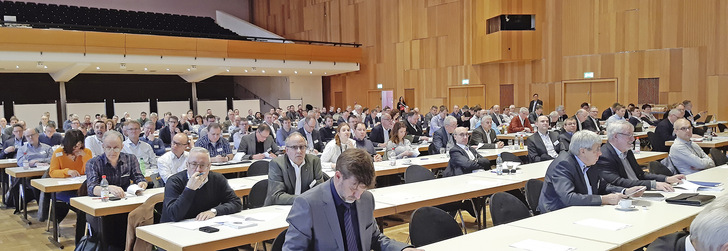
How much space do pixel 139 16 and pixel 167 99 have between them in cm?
375

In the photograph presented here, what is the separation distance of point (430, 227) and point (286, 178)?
5.25 feet

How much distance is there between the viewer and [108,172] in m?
4.97

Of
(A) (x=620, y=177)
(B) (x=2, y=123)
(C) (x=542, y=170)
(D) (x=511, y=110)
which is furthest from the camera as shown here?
(D) (x=511, y=110)

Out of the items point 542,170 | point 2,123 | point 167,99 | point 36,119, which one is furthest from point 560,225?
point 167,99

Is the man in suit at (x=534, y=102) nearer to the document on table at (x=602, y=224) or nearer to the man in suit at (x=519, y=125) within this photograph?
the man in suit at (x=519, y=125)

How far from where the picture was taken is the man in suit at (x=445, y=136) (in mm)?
7980

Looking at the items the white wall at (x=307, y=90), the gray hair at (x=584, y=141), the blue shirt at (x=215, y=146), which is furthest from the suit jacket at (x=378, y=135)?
the white wall at (x=307, y=90)

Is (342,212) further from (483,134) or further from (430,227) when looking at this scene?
(483,134)

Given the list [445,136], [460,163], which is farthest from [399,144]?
[460,163]

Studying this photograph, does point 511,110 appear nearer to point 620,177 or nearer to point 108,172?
point 620,177

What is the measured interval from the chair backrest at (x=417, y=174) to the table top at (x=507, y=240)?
2133mm

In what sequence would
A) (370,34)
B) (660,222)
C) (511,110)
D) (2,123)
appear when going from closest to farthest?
(660,222), (2,123), (511,110), (370,34)

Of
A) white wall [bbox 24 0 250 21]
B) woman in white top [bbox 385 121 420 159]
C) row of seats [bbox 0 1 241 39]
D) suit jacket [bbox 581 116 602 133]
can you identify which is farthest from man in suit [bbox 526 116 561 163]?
white wall [bbox 24 0 250 21]

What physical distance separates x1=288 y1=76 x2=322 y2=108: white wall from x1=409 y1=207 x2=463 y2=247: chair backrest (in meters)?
21.5
